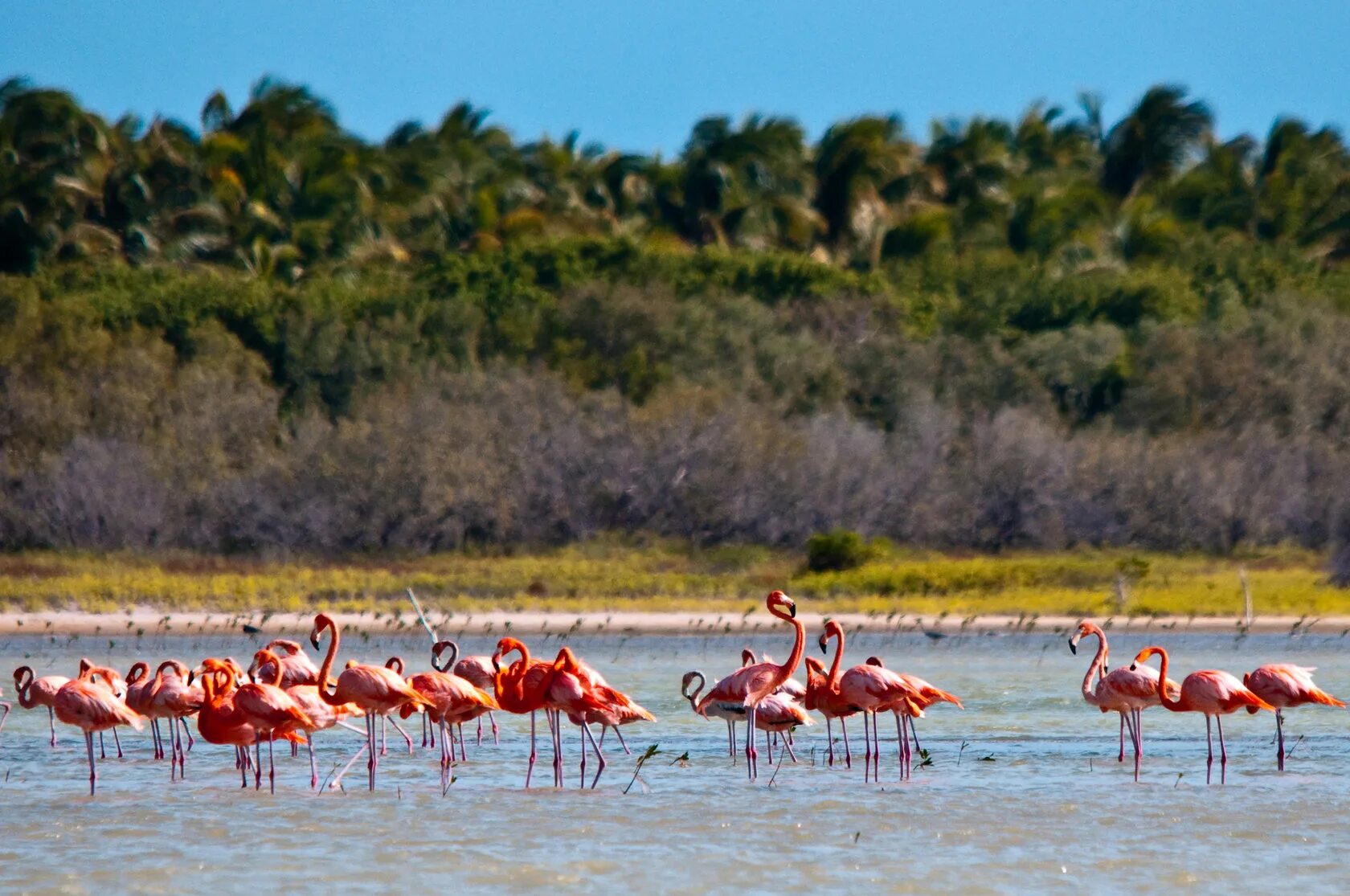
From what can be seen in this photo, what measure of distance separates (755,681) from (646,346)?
2991cm

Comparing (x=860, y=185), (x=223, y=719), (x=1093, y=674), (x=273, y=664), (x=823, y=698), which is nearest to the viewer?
(x=223, y=719)

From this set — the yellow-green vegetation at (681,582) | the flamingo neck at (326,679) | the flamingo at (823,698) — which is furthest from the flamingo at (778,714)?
the yellow-green vegetation at (681,582)

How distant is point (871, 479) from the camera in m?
36.8

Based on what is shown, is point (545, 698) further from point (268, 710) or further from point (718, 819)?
point (268, 710)

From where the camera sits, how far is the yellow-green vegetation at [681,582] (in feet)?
90.6

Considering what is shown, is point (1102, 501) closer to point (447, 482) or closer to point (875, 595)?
point (875, 595)

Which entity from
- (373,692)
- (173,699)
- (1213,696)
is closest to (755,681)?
(373,692)

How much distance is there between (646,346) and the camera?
1645 inches

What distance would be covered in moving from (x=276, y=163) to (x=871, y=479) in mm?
21416

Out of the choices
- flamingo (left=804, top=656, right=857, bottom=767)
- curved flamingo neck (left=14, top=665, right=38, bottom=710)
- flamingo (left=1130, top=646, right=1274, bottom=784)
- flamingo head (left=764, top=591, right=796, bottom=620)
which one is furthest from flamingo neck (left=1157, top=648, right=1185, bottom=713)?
curved flamingo neck (left=14, top=665, right=38, bottom=710)

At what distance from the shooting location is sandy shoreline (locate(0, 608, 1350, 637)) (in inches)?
971

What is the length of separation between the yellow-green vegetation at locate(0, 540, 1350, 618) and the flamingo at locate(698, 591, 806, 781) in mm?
14445

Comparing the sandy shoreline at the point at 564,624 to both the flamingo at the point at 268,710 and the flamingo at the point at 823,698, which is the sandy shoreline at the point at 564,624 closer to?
the flamingo at the point at 823,698

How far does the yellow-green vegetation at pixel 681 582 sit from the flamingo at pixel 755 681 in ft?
47.4
